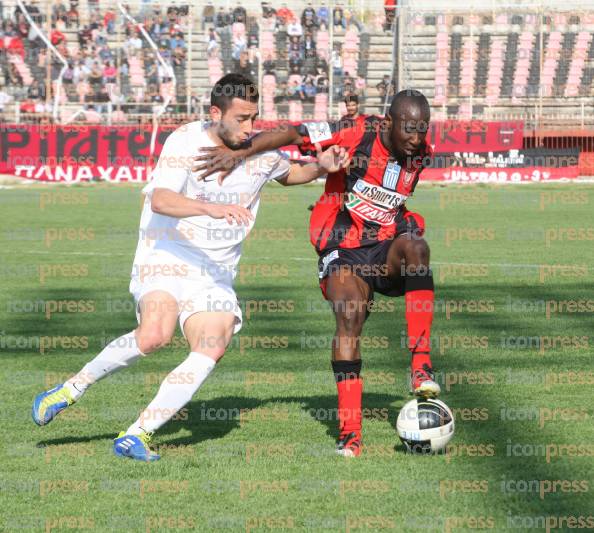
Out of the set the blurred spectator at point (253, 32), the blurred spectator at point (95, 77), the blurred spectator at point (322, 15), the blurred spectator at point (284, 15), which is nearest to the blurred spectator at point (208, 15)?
the blurred spectator at point (253, 32)

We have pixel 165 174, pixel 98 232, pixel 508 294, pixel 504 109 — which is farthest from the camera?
pixel 504 109

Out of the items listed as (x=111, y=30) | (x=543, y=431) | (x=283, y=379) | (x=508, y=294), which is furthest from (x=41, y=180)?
(x=543, y=431)

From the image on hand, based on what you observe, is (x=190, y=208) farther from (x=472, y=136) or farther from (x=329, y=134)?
(x=472, y=136)

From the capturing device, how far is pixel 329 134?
605 centimetres

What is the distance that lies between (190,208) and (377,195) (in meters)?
1.26

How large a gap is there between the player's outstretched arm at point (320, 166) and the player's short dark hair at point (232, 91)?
18.5 inches

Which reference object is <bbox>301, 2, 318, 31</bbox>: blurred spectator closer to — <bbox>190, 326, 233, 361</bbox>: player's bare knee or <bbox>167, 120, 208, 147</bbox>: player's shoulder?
<bbox>167, 120, 208, 147</bbox>: player's shoulder

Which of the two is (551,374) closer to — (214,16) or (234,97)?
(234,97)

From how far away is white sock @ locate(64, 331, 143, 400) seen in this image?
5.70 meters

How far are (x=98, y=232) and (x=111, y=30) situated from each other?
64.5 feet

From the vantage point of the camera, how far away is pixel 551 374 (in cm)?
758

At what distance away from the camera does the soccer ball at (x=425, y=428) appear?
555cm

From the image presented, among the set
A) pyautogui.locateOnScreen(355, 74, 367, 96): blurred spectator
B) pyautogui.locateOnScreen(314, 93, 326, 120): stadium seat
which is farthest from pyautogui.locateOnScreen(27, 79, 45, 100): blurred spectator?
pyautogui.locateOnScreen(355, 74, 367, 96): blurred spectator

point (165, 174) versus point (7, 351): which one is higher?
point (165, 174)
